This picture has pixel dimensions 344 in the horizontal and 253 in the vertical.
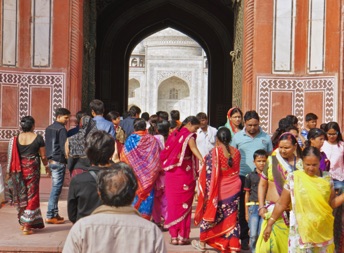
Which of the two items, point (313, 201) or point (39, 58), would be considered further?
point (39, 58)

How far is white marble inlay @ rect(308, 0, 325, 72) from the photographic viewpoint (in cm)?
1017

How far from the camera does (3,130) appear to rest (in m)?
10.1

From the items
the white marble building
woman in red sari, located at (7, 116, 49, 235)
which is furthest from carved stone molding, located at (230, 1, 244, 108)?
the white marble building

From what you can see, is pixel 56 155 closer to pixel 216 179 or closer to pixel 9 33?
pixel 216 179

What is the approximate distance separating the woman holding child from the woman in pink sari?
1.38m

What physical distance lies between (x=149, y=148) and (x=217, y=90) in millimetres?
12825

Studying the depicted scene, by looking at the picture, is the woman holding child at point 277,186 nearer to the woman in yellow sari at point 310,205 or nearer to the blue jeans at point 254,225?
the woman in yellow sari at point 310,205

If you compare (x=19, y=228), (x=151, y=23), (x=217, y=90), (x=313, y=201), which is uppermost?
(x=151, y=23)

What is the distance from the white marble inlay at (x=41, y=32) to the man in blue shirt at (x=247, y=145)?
16.1 ft

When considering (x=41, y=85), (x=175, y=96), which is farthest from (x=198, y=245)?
(x=175, y=96)

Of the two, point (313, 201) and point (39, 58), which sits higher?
point (39, 58)

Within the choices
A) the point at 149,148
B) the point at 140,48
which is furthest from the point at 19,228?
Answer: the point at 140,48

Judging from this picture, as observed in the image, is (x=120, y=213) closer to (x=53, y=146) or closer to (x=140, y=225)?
(x=140, y=225)

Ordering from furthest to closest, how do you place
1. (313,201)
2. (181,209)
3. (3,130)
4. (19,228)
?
(3,130) < (19,228) < (181,209) < (313,201)
